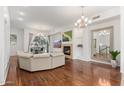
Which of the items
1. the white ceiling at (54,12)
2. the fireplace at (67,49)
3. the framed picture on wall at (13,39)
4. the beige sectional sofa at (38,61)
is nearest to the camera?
the beige sectional sofa at (38,61)

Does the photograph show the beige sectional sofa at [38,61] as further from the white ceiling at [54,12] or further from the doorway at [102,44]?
the doorway at [102,44]

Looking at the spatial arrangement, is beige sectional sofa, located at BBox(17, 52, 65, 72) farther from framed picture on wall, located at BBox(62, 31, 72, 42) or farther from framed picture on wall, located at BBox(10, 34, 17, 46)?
framed picture on wall, located at BBox(10, 34, 17, 46)

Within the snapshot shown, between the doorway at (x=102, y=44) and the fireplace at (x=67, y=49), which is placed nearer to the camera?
the doorway at (x=102, y=44)

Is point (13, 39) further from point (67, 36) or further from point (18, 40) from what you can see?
point (67, 36)

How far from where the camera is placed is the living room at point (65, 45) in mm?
3676

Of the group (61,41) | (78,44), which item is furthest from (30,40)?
(78,44)

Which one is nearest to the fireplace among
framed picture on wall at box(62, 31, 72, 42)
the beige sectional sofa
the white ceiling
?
framed picture on wall at box(62, 31, 72, 42)

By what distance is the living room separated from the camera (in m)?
3.68

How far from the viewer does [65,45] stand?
31.7 feet

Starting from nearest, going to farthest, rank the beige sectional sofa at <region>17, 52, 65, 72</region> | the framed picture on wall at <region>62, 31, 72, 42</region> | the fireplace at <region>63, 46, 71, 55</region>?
the beige sectional sofa at <region>17, 52, 65, 72</region> < the framed picture on wall at <region>62, 31, 72, 42</region> < the fireplace at <region>63, 46, 71, 55</region>

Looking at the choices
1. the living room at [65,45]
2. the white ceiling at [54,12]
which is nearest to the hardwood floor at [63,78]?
the living room at [65,45]


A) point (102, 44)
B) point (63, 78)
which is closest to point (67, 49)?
point (102, 44)
